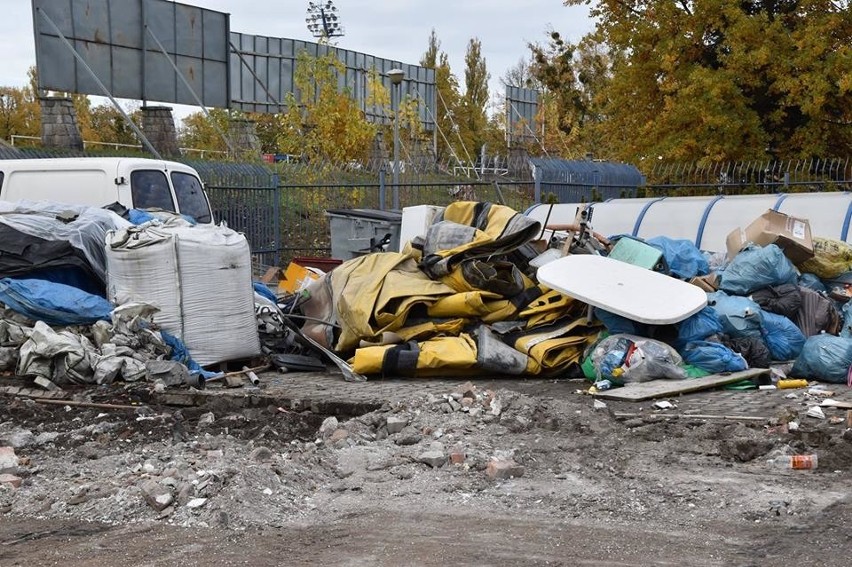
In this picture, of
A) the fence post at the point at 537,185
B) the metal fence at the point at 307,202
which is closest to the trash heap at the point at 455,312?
the fence post at the point at 537,185

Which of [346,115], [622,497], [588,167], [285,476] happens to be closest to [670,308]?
[622,497]

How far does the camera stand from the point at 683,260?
10062 millimetres

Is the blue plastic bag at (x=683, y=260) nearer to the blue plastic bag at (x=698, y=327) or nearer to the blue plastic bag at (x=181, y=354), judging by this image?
the blue plastic bag at (x=698, y=327)

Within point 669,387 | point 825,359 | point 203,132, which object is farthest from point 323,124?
point 203,132

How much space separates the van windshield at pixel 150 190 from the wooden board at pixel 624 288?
467 cm

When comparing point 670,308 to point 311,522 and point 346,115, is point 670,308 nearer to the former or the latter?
point 311,522

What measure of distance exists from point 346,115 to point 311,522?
19619 mm

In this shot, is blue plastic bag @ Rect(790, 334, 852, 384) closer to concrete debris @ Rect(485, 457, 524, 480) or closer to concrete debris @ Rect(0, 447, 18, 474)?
concrete debris @ Rect(485, 457, 524, 480)

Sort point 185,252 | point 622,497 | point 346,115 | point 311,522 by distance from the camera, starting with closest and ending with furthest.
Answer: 1. point 311,522
2. point 622,497
3. point 185,252
4. point 346,115

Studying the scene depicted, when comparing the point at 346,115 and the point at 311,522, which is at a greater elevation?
Answer: the point at 346,115

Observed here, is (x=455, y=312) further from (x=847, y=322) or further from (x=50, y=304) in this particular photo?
(x=50, y=304)

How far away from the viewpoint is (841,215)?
37.5 feet

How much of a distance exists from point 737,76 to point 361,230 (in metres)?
9.58

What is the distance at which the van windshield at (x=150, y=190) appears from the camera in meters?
11.2
